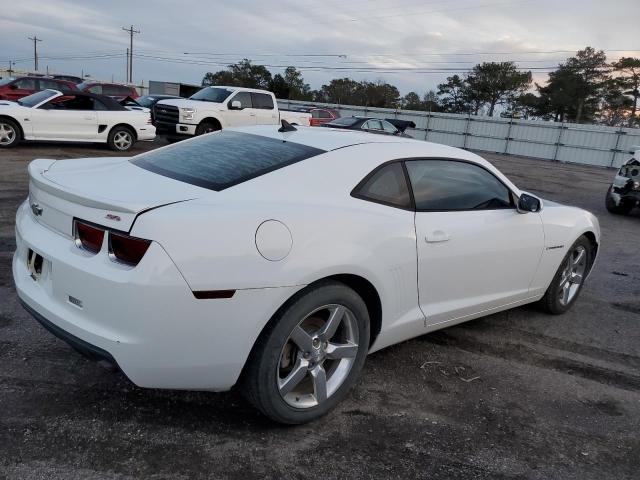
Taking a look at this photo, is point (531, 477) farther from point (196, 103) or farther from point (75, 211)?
point (196, 103)

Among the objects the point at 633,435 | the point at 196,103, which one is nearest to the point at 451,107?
the point at 196,103

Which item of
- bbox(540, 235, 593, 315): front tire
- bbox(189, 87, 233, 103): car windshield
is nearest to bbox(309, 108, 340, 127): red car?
bbox(189, 87, 233, 103): car windshield

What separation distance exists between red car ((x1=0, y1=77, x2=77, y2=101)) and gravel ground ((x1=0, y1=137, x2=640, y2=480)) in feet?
55.7

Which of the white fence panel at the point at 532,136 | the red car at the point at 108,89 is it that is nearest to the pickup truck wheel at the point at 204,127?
the red car at the point at 108,89

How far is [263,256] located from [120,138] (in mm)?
12762

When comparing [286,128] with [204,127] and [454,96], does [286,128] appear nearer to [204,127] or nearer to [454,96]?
[204,127]

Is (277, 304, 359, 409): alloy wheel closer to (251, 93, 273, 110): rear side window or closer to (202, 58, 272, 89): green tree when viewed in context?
(251, 93, 273, 110): rear side window

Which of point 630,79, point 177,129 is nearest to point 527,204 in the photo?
point 177,129

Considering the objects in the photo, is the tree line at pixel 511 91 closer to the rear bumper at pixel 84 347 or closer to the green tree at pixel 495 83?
the green tree at pixel 495 83

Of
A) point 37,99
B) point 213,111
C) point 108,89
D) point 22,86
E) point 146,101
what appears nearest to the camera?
point 37,99

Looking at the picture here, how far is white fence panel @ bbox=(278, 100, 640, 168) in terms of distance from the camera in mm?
28609

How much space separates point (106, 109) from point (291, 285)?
41.9ft

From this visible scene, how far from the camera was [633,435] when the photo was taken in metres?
3.13

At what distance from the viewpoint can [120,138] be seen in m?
14.1
